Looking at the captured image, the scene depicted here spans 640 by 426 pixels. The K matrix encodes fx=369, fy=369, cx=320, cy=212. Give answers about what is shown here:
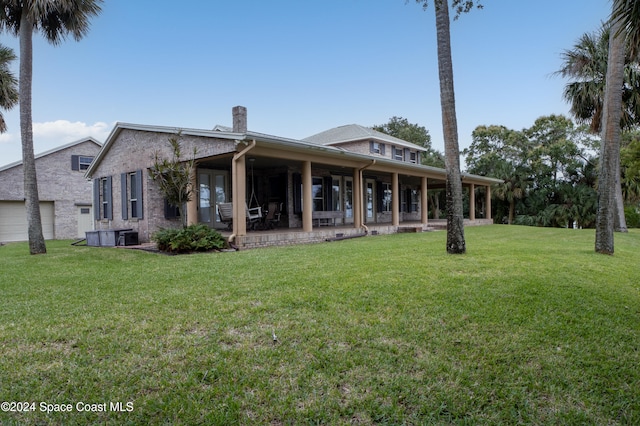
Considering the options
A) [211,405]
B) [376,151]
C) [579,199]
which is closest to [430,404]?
[211,405]

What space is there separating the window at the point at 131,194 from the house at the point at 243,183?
0.03 m

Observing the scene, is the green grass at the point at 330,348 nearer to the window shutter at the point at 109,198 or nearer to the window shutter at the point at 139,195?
the window shutter at the point at 139,195

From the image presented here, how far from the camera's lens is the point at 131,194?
12812 millimetres

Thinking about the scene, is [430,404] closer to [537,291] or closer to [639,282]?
[537,291]

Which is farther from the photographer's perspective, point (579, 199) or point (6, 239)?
point (579, 199)

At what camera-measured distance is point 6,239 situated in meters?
18.7

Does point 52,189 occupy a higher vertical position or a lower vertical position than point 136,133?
lower

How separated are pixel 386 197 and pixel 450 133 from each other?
11.6 m

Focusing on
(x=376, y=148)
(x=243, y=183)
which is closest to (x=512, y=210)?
(x=376, y=148)

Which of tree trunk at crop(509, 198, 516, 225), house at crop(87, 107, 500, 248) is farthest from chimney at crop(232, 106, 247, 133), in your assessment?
tree trunk at crop(509, 198, 516, 225)

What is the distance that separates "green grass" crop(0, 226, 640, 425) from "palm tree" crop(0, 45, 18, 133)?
11.5 m

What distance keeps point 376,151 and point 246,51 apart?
9.25 m

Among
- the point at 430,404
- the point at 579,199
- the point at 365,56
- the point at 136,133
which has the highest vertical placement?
the point at 365,56

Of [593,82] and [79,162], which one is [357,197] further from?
[79,162]
